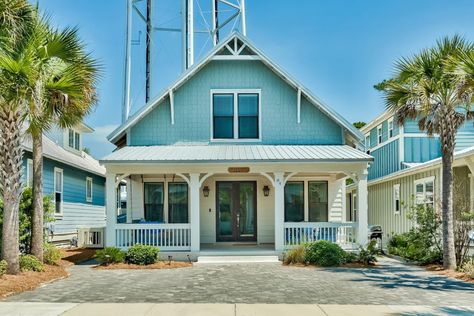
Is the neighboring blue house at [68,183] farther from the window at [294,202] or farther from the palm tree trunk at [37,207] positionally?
the window at [294,202]

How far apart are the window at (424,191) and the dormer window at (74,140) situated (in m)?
16.5

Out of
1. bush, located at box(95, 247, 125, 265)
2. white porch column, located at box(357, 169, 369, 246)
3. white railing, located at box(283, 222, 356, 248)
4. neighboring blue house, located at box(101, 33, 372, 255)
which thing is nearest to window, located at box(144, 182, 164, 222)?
neighboring blue house, located at box(101, 33, 372, 255)

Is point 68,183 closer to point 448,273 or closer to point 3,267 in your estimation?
point 3,267

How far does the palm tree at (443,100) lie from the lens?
45.9ft

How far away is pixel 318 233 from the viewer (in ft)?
58.4

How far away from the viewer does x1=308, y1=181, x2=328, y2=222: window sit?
2019 cm

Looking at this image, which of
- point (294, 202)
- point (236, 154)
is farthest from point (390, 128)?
point (236, 154)

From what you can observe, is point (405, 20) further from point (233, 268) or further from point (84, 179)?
point (84, 179)

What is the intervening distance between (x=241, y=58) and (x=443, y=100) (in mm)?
7422

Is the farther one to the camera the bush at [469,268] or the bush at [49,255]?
the bush at [49,255]

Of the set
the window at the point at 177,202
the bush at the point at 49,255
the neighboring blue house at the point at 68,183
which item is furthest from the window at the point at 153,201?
the bush at the point at 49,255

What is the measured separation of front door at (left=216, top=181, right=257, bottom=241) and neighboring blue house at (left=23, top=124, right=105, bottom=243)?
6.35 meters

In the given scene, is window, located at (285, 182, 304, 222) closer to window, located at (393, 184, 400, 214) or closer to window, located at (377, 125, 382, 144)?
window, located at (393, 184, 400, 214)

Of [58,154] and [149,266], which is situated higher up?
[58,154]
